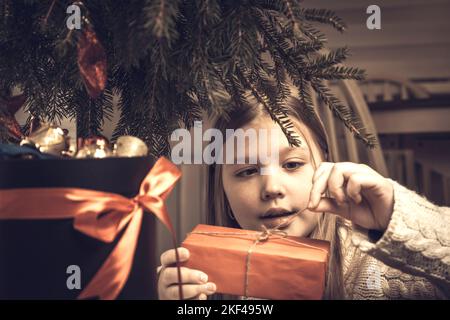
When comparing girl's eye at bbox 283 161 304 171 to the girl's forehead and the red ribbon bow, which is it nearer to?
the girl's forehead

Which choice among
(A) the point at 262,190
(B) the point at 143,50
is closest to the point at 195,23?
(B) the point at 143,50

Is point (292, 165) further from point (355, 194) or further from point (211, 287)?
point (211, 287)

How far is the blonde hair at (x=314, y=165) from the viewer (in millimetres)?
1029

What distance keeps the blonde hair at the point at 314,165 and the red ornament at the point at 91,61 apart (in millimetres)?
394

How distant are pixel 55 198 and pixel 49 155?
0.30 feet

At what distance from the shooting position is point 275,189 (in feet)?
3.00

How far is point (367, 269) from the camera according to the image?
0.94 meters

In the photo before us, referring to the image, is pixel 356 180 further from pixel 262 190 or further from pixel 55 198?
pixel 55 198

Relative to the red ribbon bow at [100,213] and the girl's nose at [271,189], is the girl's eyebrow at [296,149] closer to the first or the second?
the girl's nose at [271,189]

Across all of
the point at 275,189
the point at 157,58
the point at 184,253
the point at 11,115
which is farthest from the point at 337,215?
the point at 11,115

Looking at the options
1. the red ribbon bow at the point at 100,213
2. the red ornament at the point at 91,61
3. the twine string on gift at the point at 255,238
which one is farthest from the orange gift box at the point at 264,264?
the red ornament at the point at 91,61

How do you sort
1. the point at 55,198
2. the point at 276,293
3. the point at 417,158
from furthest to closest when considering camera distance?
the point at 417,158 < the point at 276,293 < the point at 55,198

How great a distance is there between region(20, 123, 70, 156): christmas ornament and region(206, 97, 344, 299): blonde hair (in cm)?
45

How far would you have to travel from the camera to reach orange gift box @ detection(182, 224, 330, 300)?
66 centimetres
